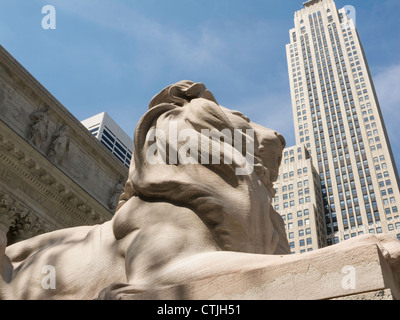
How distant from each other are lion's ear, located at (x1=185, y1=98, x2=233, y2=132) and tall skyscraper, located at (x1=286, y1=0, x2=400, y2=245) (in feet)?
227

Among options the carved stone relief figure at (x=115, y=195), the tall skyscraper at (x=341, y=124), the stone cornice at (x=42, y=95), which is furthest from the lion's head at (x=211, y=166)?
the tall skyscraper at (x=341, y=124)

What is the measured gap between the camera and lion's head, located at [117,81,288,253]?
296cm

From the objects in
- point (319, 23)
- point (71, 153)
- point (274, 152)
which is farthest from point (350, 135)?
point (274, 152)

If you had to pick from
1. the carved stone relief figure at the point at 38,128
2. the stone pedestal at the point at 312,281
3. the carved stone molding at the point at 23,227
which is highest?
the carved stone relief figure at the point at 38,128

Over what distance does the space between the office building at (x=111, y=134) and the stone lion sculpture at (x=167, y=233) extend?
70.9 meters

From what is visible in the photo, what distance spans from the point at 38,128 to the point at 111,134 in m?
60.7

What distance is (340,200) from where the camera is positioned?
8006 centimetres

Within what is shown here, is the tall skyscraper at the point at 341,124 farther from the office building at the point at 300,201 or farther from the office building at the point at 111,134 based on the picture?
the office building at the point at 111,134

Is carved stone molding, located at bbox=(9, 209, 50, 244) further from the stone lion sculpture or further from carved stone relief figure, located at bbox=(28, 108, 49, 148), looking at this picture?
the stone lion sculpture

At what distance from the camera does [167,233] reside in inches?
108

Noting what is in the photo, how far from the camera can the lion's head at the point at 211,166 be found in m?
2.96

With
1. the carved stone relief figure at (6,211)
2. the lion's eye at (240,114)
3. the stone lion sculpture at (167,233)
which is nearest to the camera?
the stone lion sculpture at (167,233)

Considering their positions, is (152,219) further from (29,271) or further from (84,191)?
(84,191)

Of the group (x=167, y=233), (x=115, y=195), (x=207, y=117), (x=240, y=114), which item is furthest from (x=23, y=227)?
(x=167, y=233)
